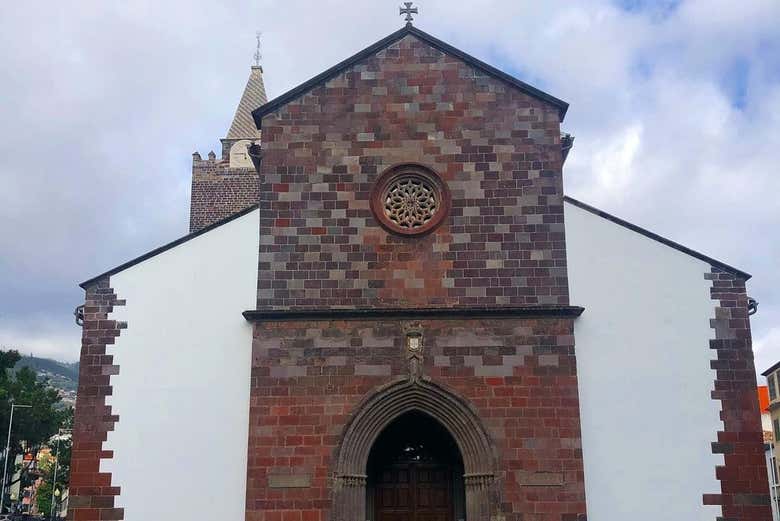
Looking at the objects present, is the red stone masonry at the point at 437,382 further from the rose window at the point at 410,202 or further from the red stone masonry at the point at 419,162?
the rose window at the point at 410,202

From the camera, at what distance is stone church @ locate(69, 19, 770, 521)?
11.5 meters

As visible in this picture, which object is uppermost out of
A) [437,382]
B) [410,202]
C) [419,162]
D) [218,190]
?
[218,190]

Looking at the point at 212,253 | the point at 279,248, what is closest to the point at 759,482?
the point at 279,248

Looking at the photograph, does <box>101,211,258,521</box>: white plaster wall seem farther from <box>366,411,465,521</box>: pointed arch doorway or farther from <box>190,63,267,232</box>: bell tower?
<box>190,63,267,232</box>: bell tower

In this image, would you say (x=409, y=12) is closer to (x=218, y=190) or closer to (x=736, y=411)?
(x=736, y=411)

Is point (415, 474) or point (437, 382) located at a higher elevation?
point (437, 382)

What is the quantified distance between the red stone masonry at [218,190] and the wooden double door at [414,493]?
17.1 metres

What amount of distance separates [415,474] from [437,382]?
2045mm

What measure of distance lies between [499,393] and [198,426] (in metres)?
4.55

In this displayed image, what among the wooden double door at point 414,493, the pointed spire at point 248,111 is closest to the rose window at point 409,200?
the wooden double door at point 414,493

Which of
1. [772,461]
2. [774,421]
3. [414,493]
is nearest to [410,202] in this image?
[414,493]

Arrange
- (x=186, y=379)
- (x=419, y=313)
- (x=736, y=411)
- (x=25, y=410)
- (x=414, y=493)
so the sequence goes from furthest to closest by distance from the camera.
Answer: (x=25, y=410)
(x=414, y=493)
(x=419, y=313)
(x=186, y=379)
(x=736, y=411)

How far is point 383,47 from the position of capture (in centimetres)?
1347

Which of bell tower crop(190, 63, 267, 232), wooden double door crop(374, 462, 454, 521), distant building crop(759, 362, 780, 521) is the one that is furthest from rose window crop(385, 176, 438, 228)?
distant building crop(759, 362, 780, 521)
